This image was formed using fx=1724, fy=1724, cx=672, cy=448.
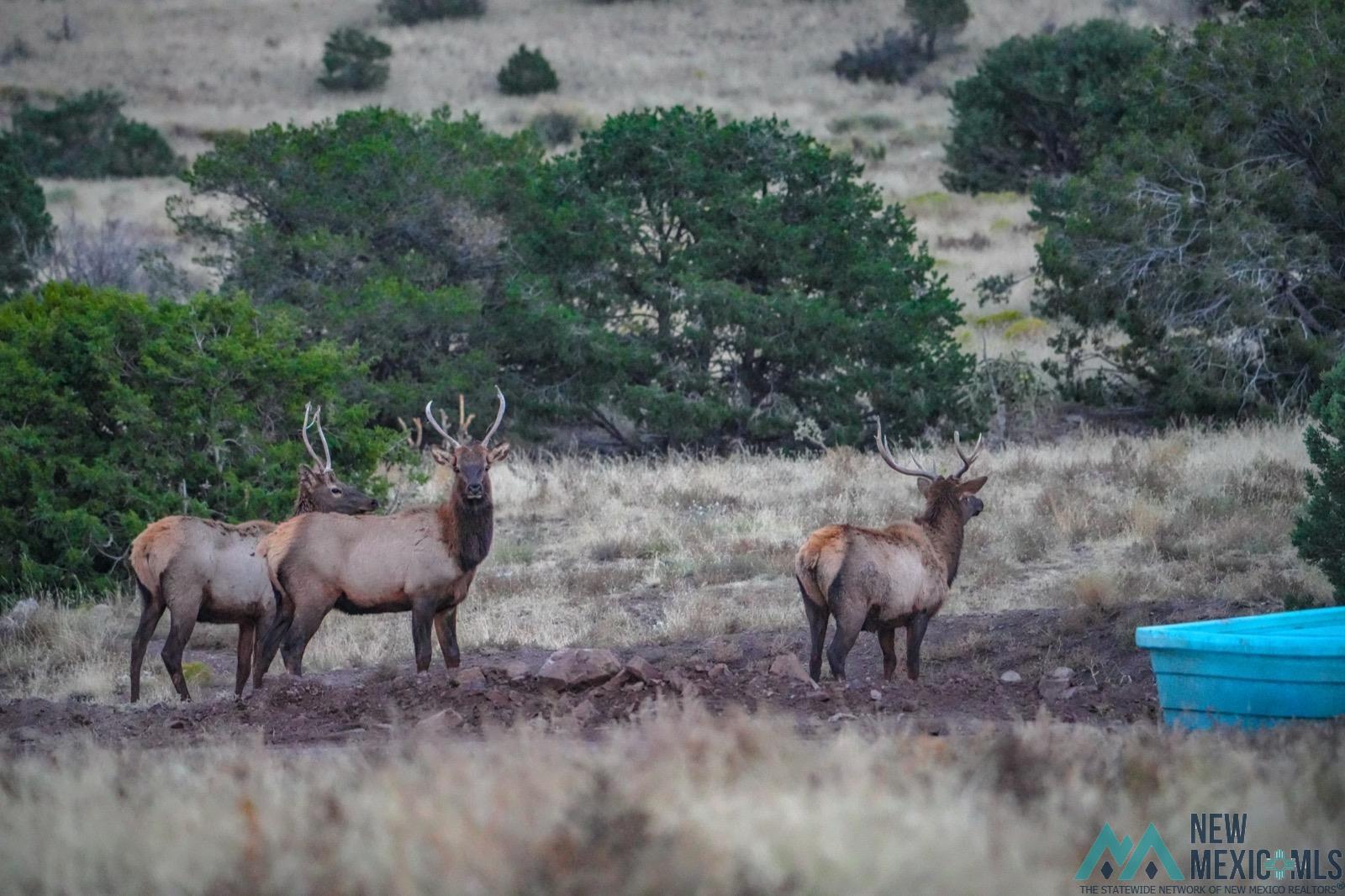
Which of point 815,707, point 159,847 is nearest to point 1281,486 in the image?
point 815,707

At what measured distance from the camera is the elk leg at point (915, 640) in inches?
447

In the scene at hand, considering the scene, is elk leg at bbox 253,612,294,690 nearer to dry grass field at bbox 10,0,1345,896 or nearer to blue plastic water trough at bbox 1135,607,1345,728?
dry grass field at bbox 10,0,1345,896

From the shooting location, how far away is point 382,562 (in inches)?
476

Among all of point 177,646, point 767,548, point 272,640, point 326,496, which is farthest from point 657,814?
point 767,548

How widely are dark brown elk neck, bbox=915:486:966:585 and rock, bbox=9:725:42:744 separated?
589 cm

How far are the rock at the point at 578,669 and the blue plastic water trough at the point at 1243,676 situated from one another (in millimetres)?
3239

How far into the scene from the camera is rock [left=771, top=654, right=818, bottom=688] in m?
11.2

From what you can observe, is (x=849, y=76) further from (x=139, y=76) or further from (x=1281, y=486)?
(x=1281, y=486)

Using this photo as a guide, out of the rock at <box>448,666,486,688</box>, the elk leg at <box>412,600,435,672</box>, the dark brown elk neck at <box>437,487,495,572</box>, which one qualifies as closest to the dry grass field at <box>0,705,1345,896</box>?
the rock at <box>448,666,486,688</box>

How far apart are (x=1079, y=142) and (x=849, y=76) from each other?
24.4 meters

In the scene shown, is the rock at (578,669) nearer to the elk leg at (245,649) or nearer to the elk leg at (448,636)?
the elk leg at (448,636)

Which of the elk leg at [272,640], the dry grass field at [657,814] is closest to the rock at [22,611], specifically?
the elk leg at [272,640]

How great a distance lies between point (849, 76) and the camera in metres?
60.7

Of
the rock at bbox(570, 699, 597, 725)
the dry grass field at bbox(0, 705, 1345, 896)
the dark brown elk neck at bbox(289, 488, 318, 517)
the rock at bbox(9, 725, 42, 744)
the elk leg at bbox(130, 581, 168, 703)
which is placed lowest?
the elk leg at bbox(130, 581, 168, 703)
